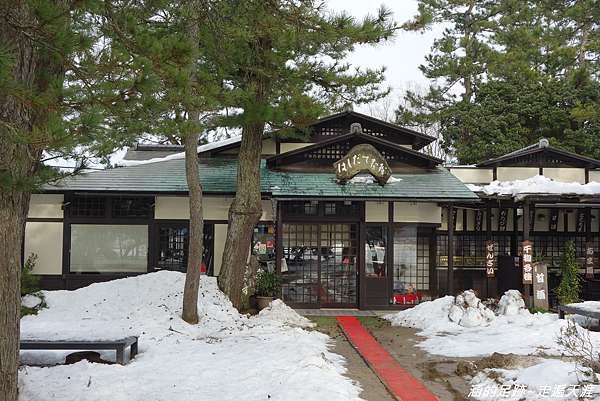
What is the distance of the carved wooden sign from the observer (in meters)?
13.6

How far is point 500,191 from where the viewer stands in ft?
44.7

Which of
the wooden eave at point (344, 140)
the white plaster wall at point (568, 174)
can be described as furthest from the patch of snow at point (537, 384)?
the white plaster wall at point (568, 174)

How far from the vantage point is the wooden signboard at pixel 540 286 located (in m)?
13.1

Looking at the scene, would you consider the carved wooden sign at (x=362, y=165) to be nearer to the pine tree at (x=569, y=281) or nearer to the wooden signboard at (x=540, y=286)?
the wooden signboard at (x=540, y=286)

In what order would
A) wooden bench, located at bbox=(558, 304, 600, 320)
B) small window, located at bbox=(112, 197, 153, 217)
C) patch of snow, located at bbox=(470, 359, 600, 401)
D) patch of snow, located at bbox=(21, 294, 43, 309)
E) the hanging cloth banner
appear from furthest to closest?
the hanging cloth banner, small window, located at bbox=(112, 197, 153, 217), patch of snow, located at bbox=(21, 294, 43, 309), wooden bench, located at bbox=(558, 304, 600, 320), patch of snow, located at bbox=(470, 359, 600, 401)

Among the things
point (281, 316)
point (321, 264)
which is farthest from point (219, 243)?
point (281, 316)

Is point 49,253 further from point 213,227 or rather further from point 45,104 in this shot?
point 45,104

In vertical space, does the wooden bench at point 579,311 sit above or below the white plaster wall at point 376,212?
below

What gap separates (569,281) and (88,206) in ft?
41.4

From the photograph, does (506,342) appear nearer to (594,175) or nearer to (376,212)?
(376,212)

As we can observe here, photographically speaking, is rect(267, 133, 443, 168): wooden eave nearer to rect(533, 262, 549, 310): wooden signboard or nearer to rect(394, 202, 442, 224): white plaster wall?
rect(394, 202, 442, 224): white plaster wall

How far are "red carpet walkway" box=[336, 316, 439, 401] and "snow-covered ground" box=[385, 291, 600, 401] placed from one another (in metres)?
0.73

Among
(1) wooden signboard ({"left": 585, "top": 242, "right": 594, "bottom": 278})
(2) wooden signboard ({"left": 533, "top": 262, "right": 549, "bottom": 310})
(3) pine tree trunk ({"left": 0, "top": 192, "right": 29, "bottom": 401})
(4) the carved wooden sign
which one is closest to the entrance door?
(4) the carved wooden sign

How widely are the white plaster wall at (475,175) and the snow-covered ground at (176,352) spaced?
738 cm
